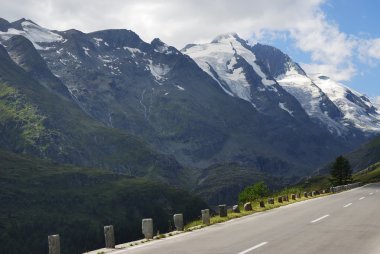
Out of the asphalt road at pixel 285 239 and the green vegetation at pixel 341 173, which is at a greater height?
the green vegetation at pixel 341 173

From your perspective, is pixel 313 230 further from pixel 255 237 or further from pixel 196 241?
pixel 196 241

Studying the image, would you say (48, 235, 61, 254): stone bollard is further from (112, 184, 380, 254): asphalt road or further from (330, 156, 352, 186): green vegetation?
(330, 156, 352, 186): green vegetation

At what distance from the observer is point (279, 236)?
22.3m

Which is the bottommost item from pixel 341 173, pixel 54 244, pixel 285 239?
pixel 285 239

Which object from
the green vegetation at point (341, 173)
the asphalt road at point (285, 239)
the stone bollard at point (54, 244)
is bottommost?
the asphalt road at point (285, 239)

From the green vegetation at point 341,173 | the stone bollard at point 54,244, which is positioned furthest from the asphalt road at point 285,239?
the green vegetation at point 341,173

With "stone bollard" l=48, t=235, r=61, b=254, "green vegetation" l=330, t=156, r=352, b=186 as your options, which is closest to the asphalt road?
"stone bollard" l=48, t=235, r=61, b=254

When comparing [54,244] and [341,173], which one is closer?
[54,244]

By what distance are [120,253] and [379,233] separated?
11.7 m

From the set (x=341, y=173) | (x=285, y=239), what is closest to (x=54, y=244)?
(x=285, y=239)

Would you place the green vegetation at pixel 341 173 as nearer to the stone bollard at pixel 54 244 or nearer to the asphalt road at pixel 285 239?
the asphalt road at pixel 285 239

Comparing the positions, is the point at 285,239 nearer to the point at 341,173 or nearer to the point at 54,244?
the point at 54,244

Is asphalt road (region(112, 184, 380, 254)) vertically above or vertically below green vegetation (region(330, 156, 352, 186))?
below

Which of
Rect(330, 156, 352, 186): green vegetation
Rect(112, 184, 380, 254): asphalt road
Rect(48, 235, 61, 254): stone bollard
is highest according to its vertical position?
Rect(330, 156, 352, 186): green vegetation
